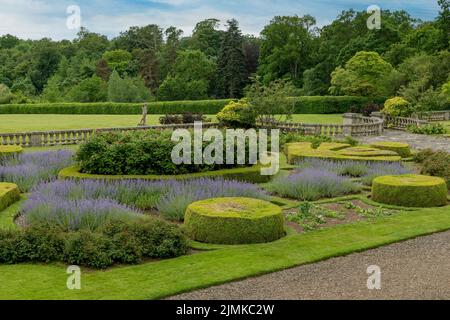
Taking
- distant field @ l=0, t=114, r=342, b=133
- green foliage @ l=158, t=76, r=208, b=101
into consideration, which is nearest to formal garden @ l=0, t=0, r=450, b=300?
distant field @ l=0, t=114, r=342, b=133

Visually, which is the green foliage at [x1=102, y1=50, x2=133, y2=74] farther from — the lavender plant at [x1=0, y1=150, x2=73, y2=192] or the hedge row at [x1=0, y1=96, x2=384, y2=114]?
the lavender plant at [x1=0, y1=150, x2=73, y2=192]

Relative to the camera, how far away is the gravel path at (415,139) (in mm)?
27203

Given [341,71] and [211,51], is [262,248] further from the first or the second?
[211,51]

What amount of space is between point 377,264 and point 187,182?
6.22m

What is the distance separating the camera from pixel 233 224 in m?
10.0

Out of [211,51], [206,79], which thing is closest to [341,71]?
[206,79]

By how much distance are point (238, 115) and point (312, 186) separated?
17470mm

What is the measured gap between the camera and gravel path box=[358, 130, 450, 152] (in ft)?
89.2

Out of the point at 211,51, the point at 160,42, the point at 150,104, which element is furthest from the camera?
the point at 160,42

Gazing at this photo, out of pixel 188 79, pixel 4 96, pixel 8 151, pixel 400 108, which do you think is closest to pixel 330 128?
pixel 400 108

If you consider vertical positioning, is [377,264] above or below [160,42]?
below

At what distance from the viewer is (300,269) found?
8555mm

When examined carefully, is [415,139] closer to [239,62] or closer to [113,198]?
[113,198]

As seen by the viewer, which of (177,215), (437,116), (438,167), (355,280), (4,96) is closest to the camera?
(355,280)
